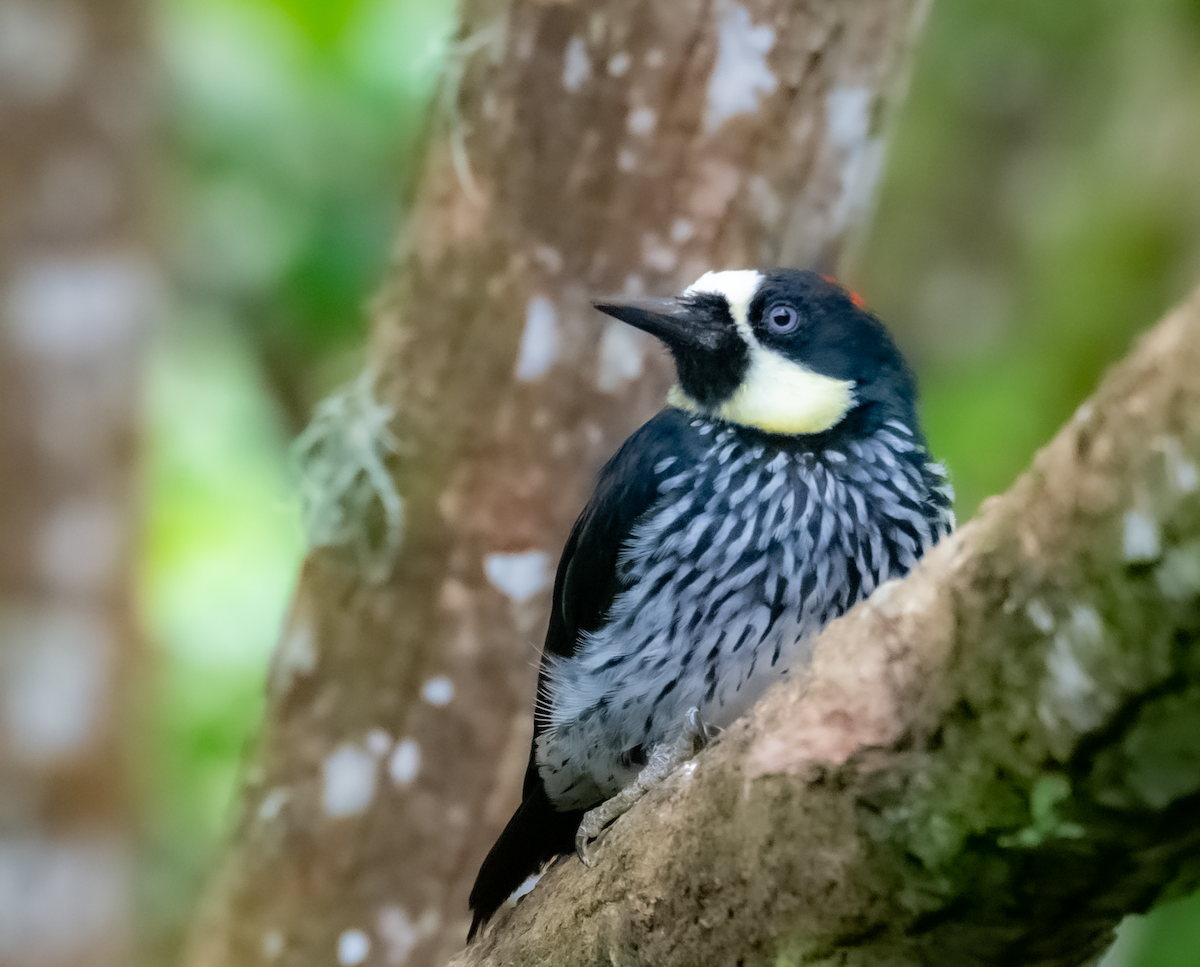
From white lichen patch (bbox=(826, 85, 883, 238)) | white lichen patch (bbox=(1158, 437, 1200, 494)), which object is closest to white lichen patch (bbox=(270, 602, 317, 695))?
white lichen patch (bbox=(826, 85, 883, 238))

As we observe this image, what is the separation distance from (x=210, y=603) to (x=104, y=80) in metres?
1.79

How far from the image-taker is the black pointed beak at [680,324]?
1.73 meters

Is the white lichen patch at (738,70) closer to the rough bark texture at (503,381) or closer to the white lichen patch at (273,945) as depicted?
the rough bark texture at (503,381)

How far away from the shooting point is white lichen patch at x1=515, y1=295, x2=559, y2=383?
2078 mm

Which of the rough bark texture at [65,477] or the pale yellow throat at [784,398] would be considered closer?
the pale yellow throat at [784,398]

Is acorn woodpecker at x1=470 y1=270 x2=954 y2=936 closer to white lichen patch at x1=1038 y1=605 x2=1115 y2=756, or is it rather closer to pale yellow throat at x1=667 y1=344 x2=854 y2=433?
pale yellow throat at x1=667 y1=344 x2=854 y2=433

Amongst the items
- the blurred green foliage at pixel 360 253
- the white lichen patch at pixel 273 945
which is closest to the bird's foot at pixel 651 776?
the white lichen patch at pixel 273 945

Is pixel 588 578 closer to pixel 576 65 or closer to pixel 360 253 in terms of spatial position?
pixel 576 65

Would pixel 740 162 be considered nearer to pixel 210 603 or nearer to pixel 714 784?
pixel 714 784

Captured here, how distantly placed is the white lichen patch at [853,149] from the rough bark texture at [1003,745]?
1361mm

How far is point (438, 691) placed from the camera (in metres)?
2.08

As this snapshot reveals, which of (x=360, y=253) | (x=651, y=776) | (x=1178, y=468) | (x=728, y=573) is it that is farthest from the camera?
(x=360, y=253)

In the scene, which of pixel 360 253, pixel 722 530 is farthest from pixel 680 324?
pixel 360 253

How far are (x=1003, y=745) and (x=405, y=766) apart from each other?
1451 millimetres
